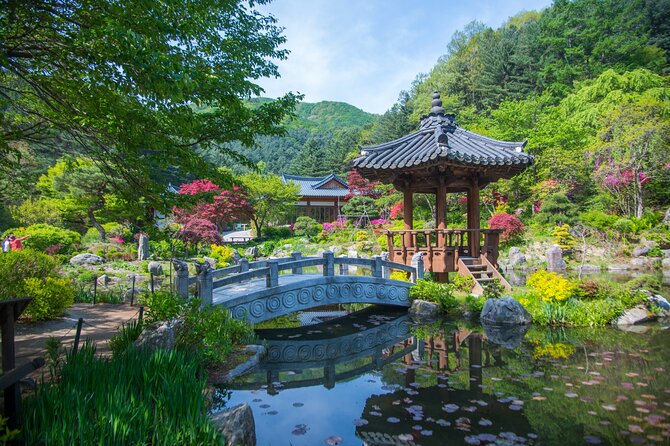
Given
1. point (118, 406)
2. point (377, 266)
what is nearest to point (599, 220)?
point (377, 266)

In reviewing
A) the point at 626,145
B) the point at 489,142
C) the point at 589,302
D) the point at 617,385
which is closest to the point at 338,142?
the point at 626,145

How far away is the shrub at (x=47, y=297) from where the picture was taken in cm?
734

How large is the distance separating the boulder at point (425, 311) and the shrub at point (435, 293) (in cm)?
17

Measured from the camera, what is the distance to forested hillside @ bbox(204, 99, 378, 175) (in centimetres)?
5094

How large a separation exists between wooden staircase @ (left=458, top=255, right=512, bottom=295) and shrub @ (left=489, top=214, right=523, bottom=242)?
36.4ft

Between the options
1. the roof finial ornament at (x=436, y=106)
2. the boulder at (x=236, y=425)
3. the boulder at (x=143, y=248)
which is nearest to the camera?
the boulder at (x=236, y=425)

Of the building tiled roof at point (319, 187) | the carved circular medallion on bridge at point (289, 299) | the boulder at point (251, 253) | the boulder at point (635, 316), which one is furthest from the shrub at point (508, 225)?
the building tiled roof at point (319, 187)

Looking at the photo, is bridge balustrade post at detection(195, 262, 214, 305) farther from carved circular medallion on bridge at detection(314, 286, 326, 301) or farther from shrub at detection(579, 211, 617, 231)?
shrub at detection(579, 211, 617, 231)

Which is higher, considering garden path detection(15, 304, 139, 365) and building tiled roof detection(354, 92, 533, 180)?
building tiled roof detection(354, 92, 533, 180)

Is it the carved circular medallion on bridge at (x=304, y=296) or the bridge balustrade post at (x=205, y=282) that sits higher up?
the bridge balustrade post at (x=205, y=282)

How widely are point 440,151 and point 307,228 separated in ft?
72.1

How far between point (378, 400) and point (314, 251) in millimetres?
20659

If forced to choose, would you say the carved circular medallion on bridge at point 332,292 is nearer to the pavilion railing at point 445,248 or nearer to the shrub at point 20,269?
the pavilion railing at point 445,248

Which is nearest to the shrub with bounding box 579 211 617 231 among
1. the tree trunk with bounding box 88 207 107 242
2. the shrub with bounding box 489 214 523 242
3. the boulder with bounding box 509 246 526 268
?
the shrub with bounding box 489 214 523 242
